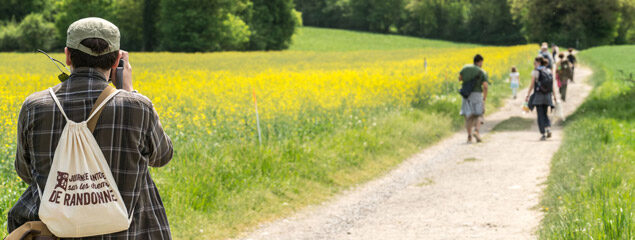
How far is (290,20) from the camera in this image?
74.1 meters

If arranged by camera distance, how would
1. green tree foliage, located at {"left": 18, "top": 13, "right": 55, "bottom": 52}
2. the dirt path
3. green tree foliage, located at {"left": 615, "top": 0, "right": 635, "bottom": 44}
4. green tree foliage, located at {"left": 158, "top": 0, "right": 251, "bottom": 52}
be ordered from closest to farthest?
the dirt path < green tree foliage, located at {"left": 18, "top": 13, "right": 55, "bottom": 52} < green tree foliage, located at {"left": 158, "top": 0, "right": 251, "bottom": 52} < green tree foliage, located at {"left": 615, "top": 0, "right": 635, "bottom": 44}

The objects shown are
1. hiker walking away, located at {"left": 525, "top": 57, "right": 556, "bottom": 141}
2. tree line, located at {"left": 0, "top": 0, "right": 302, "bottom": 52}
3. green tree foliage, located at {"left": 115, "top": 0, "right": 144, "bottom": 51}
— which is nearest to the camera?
hiker walking away, located at {"left": 525, "top": 57, "right": 556, "bottom": 141}

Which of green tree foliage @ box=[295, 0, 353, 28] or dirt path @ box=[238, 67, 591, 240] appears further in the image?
green tree foliage @ box=[295, 0, 353, 28]

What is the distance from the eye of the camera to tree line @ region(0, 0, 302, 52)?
45.4 metres

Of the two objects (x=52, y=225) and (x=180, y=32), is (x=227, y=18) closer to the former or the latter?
(x=180, y=32)

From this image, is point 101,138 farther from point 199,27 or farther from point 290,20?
point 290,20

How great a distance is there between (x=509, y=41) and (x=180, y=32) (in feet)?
171

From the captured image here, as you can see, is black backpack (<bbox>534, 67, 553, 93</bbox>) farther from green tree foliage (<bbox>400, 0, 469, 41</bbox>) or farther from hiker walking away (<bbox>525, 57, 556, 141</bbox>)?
green tree foliage (<bbox>400, 0, 469, 41</bbox>)

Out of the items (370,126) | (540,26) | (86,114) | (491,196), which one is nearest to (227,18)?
(540,26)

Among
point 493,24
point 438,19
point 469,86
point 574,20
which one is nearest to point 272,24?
point 574,20

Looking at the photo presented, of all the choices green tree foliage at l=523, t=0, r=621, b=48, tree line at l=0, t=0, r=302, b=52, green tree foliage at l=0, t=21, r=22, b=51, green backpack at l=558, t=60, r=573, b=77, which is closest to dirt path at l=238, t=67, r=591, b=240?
green backpack at l=558, t=60, r=573, b=77

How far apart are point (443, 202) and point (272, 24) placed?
65824mm

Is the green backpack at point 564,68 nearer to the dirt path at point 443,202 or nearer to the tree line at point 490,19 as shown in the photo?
the dirt path at point 443,202

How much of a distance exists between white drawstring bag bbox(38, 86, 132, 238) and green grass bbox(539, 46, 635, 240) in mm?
3511
